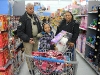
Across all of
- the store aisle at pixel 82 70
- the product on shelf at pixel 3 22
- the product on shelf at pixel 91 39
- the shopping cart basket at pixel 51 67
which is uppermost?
the product on shelf at pixel 3 22

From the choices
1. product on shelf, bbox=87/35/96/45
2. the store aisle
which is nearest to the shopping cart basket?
the store aisle

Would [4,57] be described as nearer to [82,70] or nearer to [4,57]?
[4,57]

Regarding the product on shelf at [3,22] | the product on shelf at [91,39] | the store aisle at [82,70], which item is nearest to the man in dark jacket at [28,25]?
the product on shelf at [3,22]

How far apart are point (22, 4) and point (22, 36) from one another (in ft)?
9.11

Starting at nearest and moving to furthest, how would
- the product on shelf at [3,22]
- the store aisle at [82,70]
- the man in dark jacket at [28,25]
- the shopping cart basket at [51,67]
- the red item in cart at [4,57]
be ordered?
the shopping cart basket at [51,67]
the product on shelf at [3,22]
the red item in cart at [4,57]
the man in dark jacket at [28,25]
the store aisle at [82,70]

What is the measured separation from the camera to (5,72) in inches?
139

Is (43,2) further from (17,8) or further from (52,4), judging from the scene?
(17,8)

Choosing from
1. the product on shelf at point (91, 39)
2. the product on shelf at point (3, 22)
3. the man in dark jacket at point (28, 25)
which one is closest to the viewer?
the product on shelf at point (3, 22)

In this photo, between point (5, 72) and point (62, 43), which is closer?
point (62, 43)

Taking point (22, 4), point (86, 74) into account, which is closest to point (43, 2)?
point (22, 4)

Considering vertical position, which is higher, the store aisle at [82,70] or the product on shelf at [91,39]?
the product on shelf at [91,39]

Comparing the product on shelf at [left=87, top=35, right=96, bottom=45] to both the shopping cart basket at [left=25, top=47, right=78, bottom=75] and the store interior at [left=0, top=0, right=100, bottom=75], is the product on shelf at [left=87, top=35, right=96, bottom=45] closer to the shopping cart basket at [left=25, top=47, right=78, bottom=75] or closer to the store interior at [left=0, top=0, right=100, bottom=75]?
the store interior at [left=0, top=0, right=100, bottom=75]

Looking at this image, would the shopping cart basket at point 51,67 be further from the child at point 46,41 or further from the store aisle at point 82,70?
the store aisle at point 82,70

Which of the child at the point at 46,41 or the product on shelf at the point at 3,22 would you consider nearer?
the child at the point at 46,41
